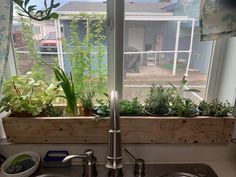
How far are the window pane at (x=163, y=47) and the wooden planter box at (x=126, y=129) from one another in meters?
0.24

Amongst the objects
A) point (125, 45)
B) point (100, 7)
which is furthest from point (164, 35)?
point (100, 7)

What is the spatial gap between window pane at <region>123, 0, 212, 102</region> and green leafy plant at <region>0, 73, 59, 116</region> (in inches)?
16.3

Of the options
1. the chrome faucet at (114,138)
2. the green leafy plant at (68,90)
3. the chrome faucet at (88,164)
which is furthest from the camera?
the green leafy plant at (68,90)

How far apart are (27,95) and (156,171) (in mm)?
710

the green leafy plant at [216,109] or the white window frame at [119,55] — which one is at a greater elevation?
the white window frame at [119,55]

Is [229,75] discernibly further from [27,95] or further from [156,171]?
[27,95]

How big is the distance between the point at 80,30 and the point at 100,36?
0.11 m

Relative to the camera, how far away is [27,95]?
90cm

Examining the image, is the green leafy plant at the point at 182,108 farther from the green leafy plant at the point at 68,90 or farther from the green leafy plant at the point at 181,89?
the green leafy plant at the point at 68,90

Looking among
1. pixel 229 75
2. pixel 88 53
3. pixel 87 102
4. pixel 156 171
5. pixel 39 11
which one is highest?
pixel 39 11

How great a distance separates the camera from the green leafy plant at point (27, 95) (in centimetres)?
88

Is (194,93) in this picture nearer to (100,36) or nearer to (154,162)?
(154,162)

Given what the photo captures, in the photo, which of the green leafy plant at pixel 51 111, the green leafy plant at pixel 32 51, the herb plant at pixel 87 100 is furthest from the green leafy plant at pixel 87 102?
the green leafy plant at pixel 32 51

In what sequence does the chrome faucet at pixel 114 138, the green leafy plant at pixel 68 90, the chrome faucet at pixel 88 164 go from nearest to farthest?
the chrome faucet at pixel 114 138, the chrome faucet at pixel 88 164, the green leafy plant at pixel 68 90
